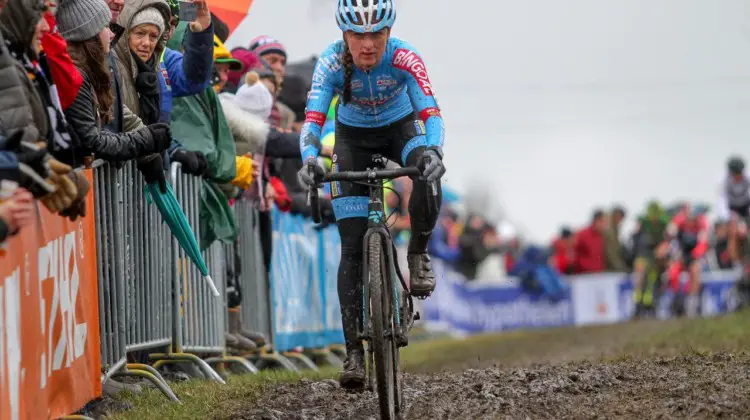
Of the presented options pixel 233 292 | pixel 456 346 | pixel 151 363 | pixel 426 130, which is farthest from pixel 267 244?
pixel 456 346

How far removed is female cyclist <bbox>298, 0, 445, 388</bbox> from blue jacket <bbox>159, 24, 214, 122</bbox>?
1.84m

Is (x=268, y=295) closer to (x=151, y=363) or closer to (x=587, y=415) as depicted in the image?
(x=151, y=363)

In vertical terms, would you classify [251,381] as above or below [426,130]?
below

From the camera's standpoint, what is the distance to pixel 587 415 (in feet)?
25.0

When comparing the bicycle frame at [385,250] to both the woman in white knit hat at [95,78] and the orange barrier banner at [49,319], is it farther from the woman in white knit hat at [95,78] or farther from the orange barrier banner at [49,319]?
the orange barrier banner at [49,319]

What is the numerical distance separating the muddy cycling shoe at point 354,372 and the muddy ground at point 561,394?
17cm

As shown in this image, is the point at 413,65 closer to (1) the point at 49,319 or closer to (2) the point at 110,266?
(2) the point at 110,266

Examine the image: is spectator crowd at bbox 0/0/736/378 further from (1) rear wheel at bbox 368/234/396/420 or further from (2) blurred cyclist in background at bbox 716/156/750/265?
(2) blurred cyclist in background at bbox 716/156/750/265

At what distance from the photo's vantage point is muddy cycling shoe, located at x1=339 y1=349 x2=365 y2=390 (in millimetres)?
8281

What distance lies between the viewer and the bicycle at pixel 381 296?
24.8 ft

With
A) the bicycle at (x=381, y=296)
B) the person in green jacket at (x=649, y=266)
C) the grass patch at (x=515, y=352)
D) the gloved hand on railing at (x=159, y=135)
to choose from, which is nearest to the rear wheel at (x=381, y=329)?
the bicycle at (x=381, y=296)

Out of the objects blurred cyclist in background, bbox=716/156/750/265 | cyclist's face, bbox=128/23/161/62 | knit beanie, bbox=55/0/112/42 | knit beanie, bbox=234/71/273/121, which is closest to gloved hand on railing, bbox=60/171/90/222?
knit beanie, bbox=55/0/112/42

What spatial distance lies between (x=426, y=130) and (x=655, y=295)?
899 inches

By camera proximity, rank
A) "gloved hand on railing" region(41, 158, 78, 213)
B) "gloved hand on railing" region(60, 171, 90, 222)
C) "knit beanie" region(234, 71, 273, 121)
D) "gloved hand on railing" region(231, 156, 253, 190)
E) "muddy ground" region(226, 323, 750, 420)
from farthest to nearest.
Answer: "knit beanie" region(234, 71, 273, 121), "gloved hand on railing" region(231, 156, 253, 190), "muddy ground" region(226, 323, 750, 420), "gloved hand on railing" region(60, 171, 90, 222), "gloved hand on railing" region(41, 158, 78, 213)
